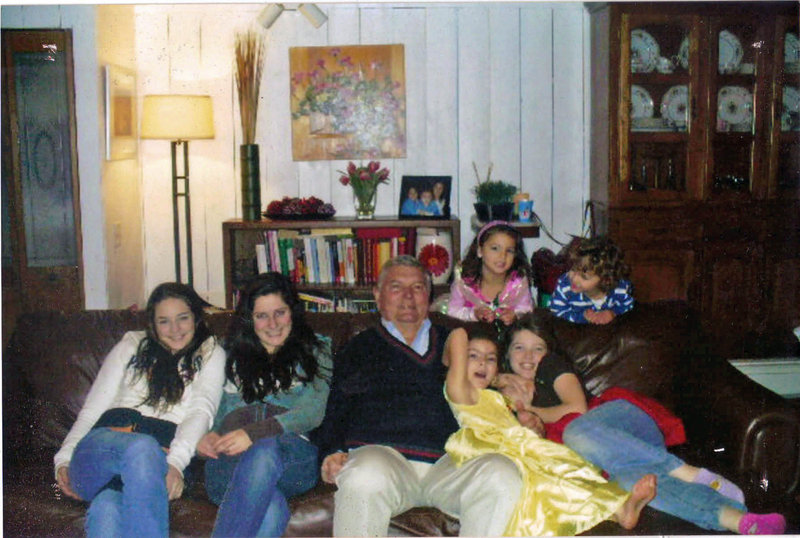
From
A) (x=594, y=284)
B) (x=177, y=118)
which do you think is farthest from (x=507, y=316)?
(x=177, y=118)

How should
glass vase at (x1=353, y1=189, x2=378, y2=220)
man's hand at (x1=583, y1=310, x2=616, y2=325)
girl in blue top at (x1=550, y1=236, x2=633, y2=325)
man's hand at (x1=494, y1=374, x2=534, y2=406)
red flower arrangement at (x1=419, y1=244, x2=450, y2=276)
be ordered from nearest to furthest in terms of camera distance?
1. man's hand at (x1=494, y1=374, x2=534, y2=406)
2. man's hand at (x1=583, y1=310, x2=616, y2=325)
3. girl in blue top at (x1=550, y1=236, x2=633, y2=325)
4. red flower arrangement at (x1=419, y1=244, x2=450, y2=276)
5. glass vase at (x1=353, y1=189, x2=378, y2=220)

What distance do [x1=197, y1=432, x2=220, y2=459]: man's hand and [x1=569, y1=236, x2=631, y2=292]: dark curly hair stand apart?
1.36 meters

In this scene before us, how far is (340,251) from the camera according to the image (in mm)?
4172

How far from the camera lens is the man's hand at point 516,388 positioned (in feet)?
8.11

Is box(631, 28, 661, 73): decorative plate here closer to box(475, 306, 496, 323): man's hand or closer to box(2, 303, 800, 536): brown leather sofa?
box(2, 303, 800, 536): brown leather sofa

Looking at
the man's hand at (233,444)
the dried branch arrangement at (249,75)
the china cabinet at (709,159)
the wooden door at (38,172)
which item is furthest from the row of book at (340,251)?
the man's hand at (233,444)

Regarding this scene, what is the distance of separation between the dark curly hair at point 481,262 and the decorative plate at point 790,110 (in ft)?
6.37

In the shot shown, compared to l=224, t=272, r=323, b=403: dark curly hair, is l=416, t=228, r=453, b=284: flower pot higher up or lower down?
higher up

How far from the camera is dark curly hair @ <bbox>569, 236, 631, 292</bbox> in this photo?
289cm

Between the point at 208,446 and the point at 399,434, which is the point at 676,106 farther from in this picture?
the point at 208,446

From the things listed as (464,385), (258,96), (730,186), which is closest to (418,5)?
(258,96)

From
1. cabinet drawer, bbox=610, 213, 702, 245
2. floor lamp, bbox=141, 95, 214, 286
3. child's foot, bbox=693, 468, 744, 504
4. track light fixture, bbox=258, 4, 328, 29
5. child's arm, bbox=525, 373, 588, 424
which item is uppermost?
track light fixture, bbox=258, 4, 328, 29

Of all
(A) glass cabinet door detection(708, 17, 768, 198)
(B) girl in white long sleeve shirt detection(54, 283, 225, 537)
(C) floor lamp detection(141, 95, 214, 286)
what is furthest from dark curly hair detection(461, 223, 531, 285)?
(C) floor lamp detection(141, 95, 214, 286)

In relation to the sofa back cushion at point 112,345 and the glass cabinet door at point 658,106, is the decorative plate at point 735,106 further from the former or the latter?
the sofa back cushion at point 112,345
